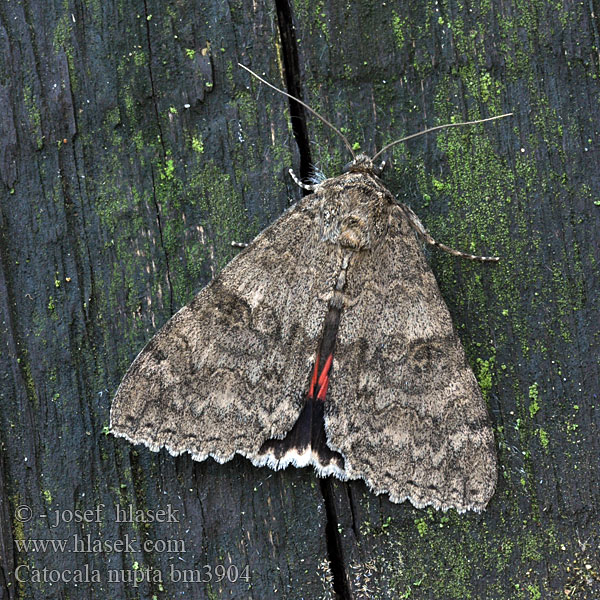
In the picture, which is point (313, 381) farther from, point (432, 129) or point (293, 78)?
point (293, 78)

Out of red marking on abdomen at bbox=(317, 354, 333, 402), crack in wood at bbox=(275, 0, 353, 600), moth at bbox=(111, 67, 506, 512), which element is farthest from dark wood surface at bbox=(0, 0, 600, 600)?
red marking on abdomen at bbox=(317, 354, 333, 402)

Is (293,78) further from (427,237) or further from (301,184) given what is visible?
(427,237)

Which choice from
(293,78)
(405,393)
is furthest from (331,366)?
(293,78)

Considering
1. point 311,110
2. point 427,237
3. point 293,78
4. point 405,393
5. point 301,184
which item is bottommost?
point 405,393

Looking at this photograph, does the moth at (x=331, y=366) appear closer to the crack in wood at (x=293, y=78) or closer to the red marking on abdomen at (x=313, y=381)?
the red marking on abdomen at (x=313, y=381)

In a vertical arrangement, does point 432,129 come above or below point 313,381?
above

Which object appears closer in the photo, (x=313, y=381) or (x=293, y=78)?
(x=313, y=381)

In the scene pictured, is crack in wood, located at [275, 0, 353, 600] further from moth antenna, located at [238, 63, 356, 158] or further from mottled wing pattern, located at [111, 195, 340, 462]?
mottled wing pattern, located at [111, 195, 340, 462]
